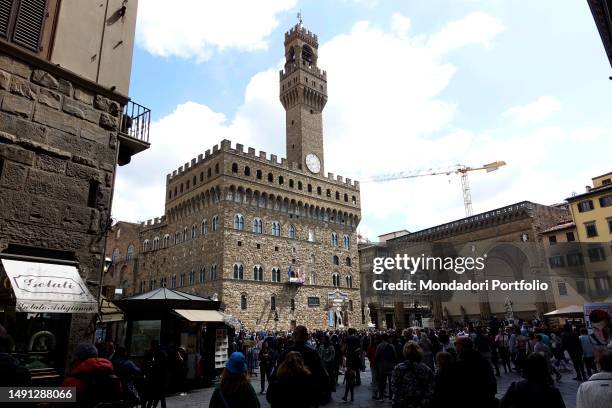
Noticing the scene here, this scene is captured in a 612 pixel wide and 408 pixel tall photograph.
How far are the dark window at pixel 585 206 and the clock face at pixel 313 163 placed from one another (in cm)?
2217

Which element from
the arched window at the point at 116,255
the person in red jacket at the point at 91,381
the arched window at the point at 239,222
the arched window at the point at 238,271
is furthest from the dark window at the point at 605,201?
the arched window at the point at 116,255

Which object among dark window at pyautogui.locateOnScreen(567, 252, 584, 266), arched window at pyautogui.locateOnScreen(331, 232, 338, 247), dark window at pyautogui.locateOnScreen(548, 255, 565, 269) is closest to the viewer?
dark window at pyautogui.locateOnScreen(567, 252, 584, 266)

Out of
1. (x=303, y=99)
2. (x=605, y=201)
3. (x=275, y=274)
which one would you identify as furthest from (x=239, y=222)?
(x=605, y=201)

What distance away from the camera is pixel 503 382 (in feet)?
33.5

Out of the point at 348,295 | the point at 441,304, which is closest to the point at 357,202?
the point at 348,295

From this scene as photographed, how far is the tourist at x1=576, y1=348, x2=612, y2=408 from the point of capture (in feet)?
9.34

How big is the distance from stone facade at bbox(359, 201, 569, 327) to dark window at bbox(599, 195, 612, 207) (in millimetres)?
5157

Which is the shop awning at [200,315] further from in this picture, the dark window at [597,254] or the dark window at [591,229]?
the dark window at [591,229]

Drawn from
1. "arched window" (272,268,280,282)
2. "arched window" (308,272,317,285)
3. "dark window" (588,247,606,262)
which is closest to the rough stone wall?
"arched window" (272,268,280,282)

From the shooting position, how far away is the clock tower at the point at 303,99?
126 feet

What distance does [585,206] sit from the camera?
31.4 metres

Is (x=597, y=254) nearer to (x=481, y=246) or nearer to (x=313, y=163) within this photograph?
(x=481, y=246)

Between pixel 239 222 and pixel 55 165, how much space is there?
2562cm

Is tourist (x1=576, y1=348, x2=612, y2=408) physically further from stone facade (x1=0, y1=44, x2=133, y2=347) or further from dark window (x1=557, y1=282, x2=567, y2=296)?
dark window (x1=557, y1=282, x2=567, y2=296)
